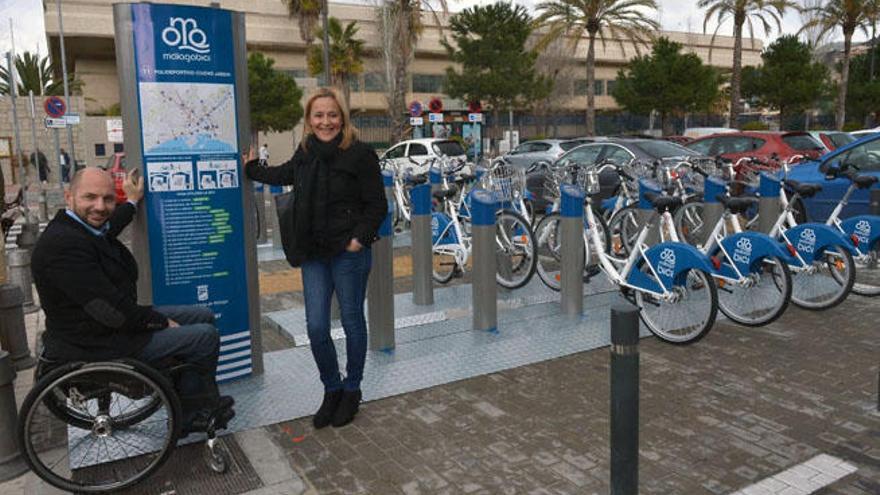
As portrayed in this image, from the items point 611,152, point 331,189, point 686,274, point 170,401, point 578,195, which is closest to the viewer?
point 170,401

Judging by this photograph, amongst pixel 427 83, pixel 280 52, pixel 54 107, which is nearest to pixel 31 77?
pixel 280 52

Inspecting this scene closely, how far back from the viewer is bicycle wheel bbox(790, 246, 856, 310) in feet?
19.5

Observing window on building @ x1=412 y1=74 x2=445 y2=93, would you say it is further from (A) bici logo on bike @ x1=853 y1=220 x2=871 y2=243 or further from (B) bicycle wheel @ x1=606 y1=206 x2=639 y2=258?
(A) bici logo on bike @ x1=853 y1=220 x2=871 y2=243

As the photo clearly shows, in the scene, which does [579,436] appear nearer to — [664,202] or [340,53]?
[664,202]

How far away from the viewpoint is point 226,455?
12.1 ft

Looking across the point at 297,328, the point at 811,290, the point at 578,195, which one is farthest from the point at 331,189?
the point at 811,290

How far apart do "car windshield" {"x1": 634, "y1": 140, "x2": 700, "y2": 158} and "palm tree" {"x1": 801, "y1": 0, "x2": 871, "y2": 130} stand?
70.3 feet

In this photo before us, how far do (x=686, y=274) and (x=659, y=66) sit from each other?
30.4 metres

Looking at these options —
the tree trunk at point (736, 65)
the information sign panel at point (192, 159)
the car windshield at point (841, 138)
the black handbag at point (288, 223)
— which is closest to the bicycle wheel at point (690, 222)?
the black handbag at point (288, 223)

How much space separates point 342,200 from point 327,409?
3.96 feet

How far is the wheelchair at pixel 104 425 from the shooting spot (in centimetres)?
322

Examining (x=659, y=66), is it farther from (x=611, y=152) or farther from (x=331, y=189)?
(x=331, y=189)

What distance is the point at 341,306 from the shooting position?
4176 millimetres

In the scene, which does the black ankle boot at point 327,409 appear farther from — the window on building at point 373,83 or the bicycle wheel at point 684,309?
the window on building at point 373,83
